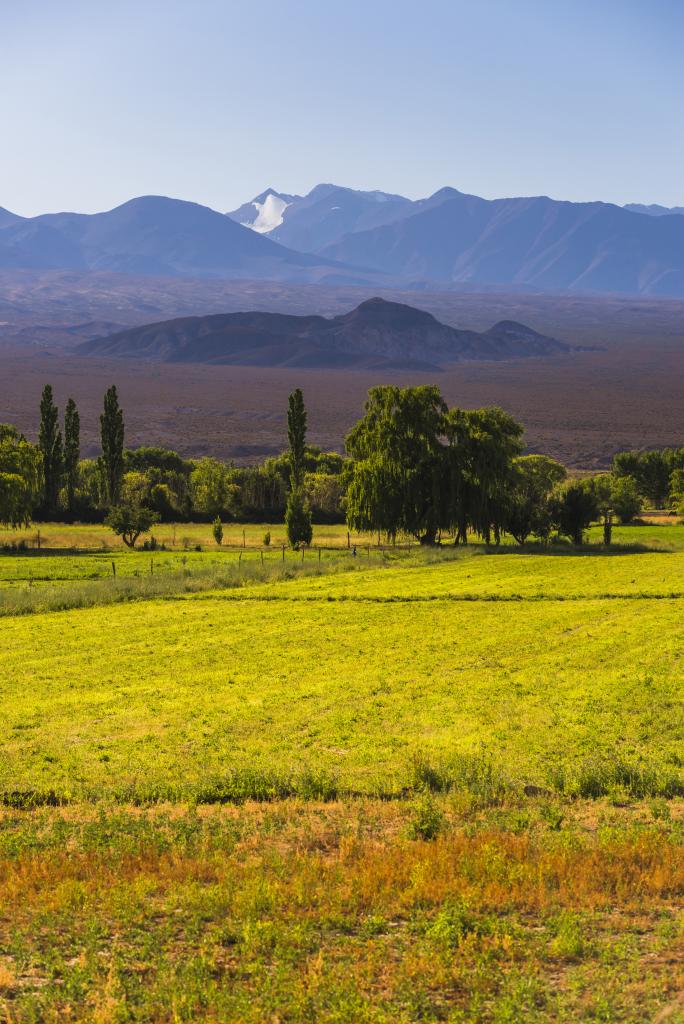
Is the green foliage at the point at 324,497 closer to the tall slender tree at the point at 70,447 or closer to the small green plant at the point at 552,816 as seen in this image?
Result: the tall slender tree at the point at 70,447

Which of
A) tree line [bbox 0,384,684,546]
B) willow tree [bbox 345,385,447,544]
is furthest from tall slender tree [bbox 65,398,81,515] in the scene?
willow tree [bbox 345,385,447,544]

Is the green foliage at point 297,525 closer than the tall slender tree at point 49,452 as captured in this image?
Yes

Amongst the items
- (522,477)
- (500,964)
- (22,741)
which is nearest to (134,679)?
(22,741)

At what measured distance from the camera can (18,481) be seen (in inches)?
3479

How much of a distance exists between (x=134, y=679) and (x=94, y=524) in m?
91.9

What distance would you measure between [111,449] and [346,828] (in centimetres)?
10963

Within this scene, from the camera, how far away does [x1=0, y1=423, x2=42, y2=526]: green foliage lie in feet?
287

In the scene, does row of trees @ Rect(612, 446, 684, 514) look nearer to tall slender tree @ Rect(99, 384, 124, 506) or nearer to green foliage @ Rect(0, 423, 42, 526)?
tall slender tree @ Rect(99, 384, 124, 506)

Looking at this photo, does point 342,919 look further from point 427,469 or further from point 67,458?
point 67,458

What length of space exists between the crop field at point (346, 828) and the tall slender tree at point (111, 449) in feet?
280

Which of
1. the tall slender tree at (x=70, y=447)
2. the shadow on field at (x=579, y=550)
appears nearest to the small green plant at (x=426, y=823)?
the shadow on field at (x=579, y=550)

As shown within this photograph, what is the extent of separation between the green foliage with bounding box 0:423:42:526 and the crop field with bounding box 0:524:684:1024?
52.7 m

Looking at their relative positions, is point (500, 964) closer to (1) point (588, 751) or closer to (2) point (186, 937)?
(2) point (186, 937)

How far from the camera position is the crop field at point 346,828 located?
35.9 ft
